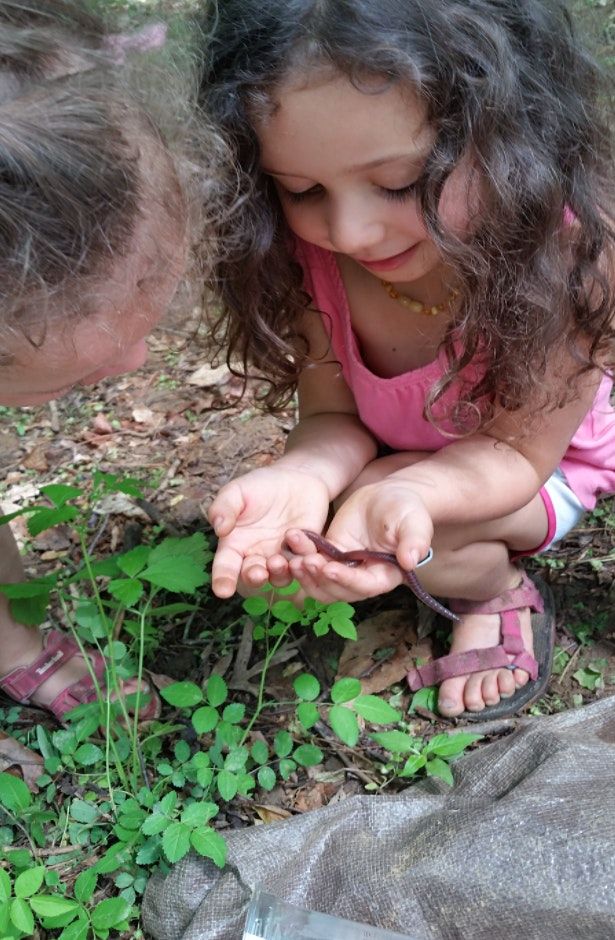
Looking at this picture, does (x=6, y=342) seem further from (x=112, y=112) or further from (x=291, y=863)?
(x=291, y=863)

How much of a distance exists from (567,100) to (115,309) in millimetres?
1132

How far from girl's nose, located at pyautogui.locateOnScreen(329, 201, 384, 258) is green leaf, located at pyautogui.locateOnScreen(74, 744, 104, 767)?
5.00 feet

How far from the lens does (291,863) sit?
2020mm

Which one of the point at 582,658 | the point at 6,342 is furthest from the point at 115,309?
the point at 582,658

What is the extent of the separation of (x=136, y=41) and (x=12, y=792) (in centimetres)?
178

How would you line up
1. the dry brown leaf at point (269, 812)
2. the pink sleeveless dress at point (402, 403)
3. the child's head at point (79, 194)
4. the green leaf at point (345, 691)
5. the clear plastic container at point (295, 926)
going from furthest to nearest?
the pink sleeveless dress at point (402, 403) → the dry brown leaf at point (269, 812) → the green leaf at point (345, 691) → the clear plastic container at point (295, 926) → the child's head at point (79, 194)

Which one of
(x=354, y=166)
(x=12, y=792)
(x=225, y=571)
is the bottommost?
(x=12, y=792)

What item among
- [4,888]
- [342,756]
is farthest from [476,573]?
[4,888]

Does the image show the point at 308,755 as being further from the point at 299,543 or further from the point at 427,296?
the point at 427,296

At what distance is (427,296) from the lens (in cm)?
248

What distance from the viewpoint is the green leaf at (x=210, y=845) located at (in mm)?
1899

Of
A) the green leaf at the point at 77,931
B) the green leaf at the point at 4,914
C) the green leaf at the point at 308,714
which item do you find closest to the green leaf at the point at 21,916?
the green leaf at the point at 4,914

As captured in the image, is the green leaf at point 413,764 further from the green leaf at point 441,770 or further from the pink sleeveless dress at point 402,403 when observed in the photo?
the pink sleeveless dress at point 402,403

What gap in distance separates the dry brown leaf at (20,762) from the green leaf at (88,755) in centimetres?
19
